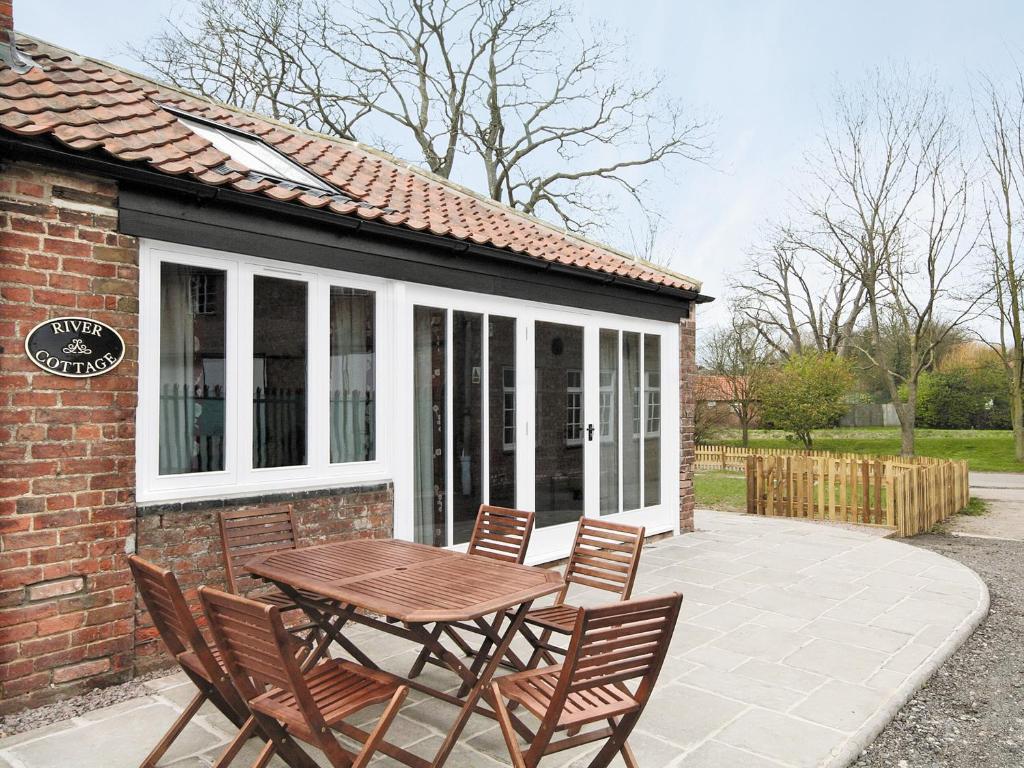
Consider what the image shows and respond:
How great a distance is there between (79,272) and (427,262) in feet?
8.29

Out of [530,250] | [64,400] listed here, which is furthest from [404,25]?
[64,400]

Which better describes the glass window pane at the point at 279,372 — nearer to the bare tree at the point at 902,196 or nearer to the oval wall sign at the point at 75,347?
the oval wall sign at the point at 75,347

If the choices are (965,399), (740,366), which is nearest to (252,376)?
(740,366)

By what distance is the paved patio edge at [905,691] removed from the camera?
3.23 m

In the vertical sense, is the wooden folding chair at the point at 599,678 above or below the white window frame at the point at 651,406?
below

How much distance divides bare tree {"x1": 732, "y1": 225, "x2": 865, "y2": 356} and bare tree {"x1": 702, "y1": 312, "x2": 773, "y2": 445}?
1234 millimetres

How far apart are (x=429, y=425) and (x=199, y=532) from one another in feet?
6.65

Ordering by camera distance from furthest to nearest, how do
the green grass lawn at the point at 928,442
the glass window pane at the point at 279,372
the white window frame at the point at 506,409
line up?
the green grass lawn at the point at 928,442
the white window frame at the point at 506,409
the glass window pane at the point at 279,372

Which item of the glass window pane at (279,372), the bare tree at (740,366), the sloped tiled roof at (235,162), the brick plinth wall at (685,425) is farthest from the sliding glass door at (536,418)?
the bare tree at (740,366)

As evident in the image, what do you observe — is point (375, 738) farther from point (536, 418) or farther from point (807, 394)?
point (807, 394)

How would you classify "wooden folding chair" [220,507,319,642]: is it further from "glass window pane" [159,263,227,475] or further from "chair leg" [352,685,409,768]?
"chair leg" [352,685,409,768]

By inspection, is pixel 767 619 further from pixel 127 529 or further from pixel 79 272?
pixel 79 272

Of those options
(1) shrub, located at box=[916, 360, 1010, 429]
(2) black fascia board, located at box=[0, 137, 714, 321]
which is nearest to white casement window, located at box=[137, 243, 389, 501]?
(2) black fascia board, located at box=[0, 137, 714, 321]

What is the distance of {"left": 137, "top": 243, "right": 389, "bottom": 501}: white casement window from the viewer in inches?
166
